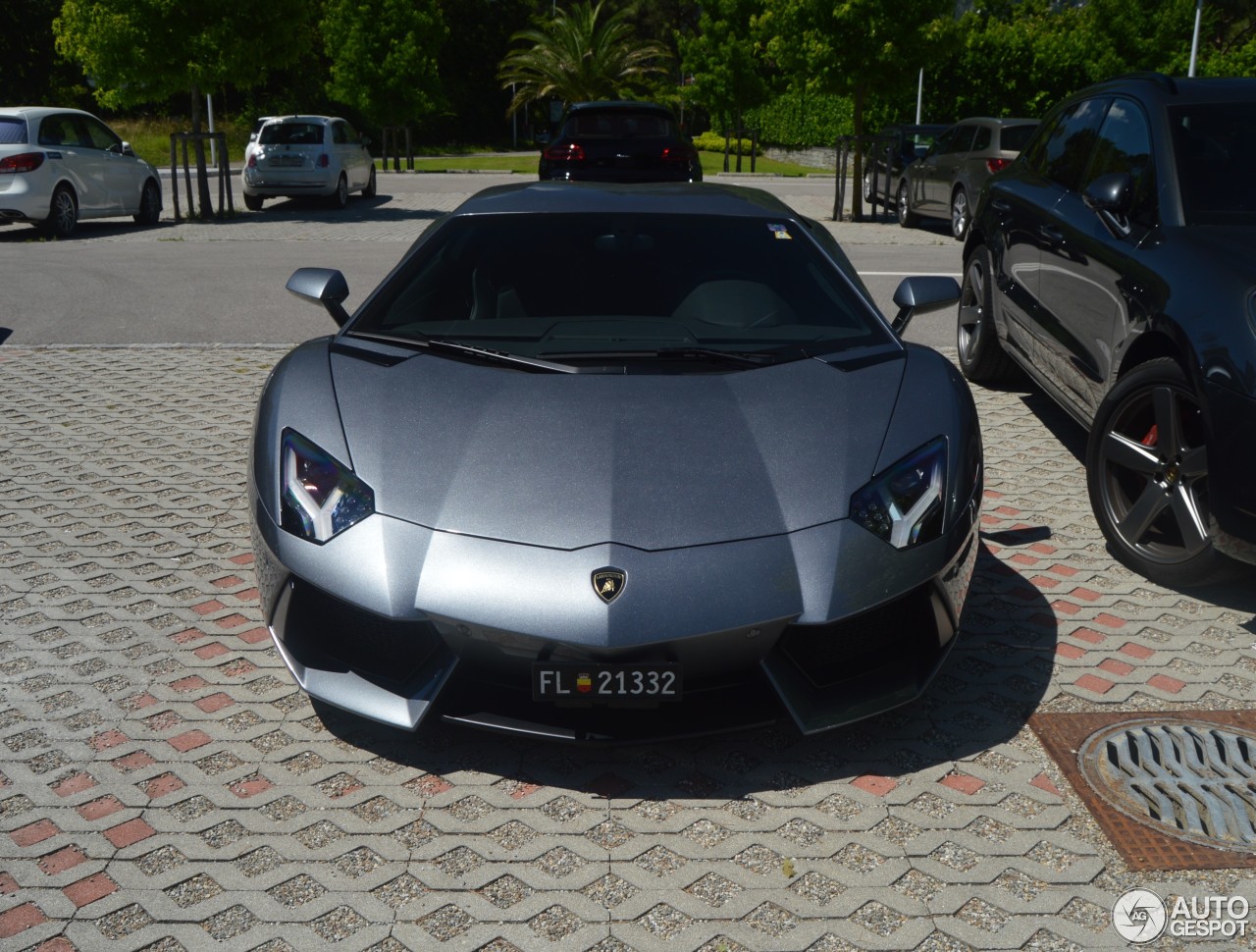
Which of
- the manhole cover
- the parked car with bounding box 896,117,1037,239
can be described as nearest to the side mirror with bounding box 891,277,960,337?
the manhole cover

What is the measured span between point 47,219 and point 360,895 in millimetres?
16163

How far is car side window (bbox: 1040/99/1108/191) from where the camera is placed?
6297mm

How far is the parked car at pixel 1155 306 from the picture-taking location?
430 cm

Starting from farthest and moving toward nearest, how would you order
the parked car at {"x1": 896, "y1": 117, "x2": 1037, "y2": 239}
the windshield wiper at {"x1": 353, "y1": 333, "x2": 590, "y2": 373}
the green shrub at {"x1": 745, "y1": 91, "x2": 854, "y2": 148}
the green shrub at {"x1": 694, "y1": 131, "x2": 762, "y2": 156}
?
the green shrub at {"x1": 694, "y1": 131, "x2": 762, "y2": 156}, the green shrub at {"x1": 745, "y1": 91, "x2": 854, "y2": 148}, the parked car at {"x1": 896, "y1": 117, "x2": 1037, "y2": 239}, the windshield wiper at {"x1": 353, "y1": 333, "x2": 590, "y2": 373}

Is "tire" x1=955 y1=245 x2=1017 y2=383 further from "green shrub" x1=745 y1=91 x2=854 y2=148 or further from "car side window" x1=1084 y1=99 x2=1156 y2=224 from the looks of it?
"green shrub" x1=745 y1=91 x2=854 y2=148

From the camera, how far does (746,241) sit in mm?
4703

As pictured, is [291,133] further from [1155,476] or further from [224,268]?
[1155,476]

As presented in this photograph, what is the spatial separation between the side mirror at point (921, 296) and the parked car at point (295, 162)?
1825 cm

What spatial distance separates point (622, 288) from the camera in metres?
4.57

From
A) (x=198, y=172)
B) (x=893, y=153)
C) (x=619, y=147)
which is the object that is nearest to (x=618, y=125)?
(x=619, y=147)

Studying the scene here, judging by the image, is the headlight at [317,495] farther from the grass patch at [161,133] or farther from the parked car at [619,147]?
the grass patch at [161,133]

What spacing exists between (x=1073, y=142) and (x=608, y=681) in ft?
15.5

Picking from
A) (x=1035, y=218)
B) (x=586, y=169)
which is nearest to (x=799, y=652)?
(x=1035, y=218)

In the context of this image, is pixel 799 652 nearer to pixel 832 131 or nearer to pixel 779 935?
pixel 779 935
